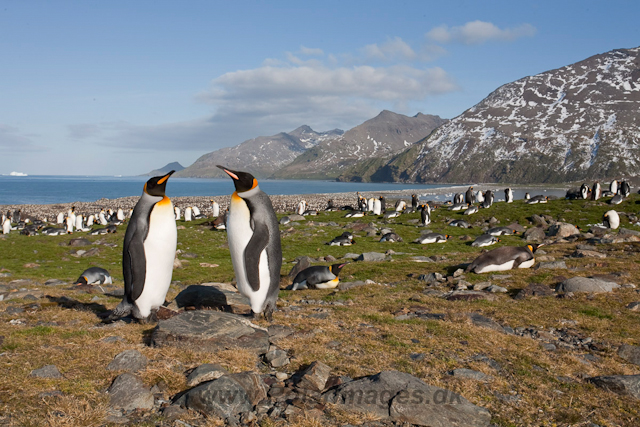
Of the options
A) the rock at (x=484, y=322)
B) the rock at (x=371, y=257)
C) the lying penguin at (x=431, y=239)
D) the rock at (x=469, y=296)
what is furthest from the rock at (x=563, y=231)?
the rock at (x=484, y=322)

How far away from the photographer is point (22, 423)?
12.9 feet

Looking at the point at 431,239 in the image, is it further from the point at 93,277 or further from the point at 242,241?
the point at 242,241

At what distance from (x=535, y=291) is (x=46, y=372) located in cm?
1071

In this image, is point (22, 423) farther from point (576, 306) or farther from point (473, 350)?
point (576, 306)

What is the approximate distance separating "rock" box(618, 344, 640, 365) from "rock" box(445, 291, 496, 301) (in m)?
3.55

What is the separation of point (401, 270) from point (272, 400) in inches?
415

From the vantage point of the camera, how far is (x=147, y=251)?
765cm

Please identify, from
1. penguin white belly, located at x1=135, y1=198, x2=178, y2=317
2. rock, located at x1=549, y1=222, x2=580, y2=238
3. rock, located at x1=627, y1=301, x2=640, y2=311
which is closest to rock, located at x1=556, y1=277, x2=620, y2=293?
rock, located at x1=627, y1=301, x2=640, y2=311

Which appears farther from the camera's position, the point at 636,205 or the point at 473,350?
the point at 636,205

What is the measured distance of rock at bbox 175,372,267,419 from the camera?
14.5 ft

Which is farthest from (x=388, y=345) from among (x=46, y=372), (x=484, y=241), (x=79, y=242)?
(x=79, y=242)

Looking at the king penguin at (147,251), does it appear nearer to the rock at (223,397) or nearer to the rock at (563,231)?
the rock at (223,397)

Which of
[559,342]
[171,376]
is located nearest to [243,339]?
[171,376]

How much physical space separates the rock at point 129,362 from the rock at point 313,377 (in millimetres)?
1933
